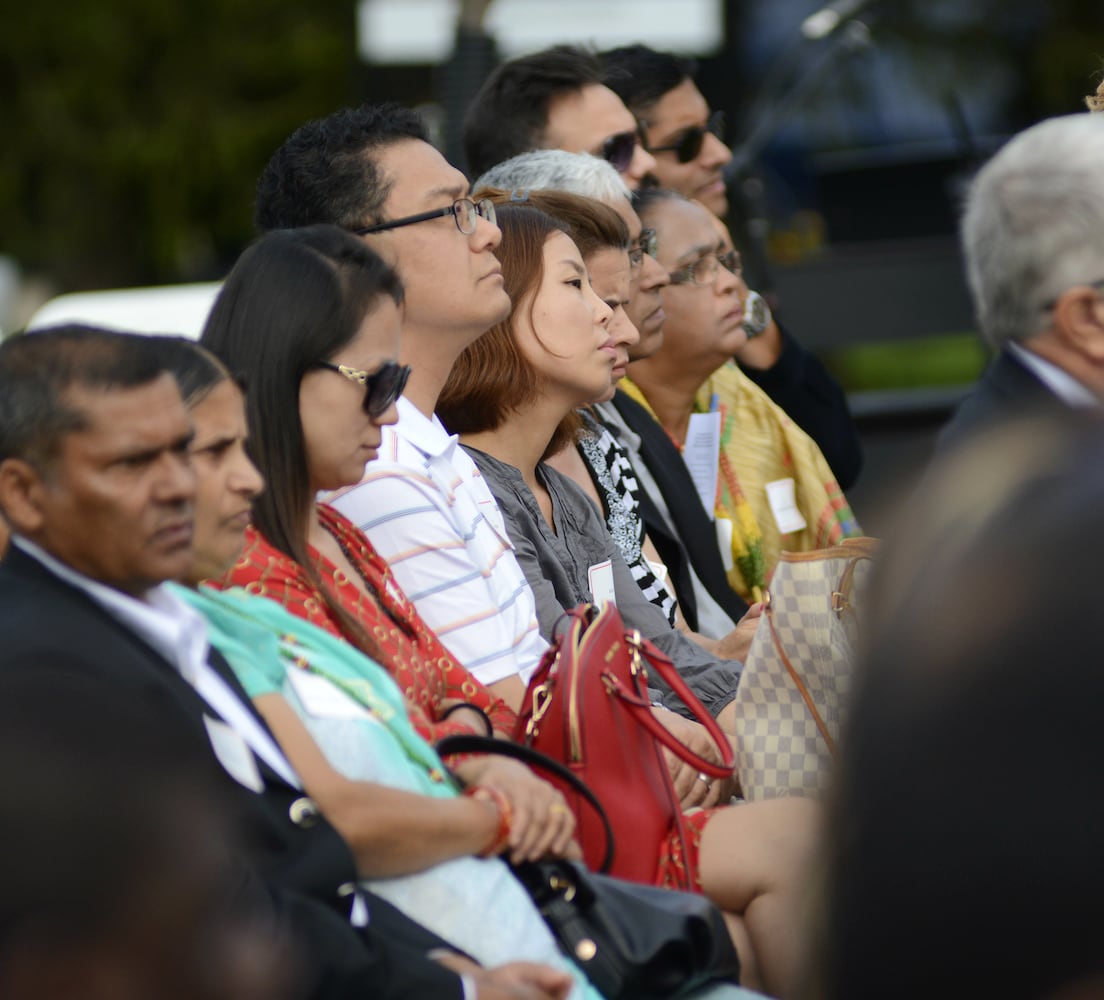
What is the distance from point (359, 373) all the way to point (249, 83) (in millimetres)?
16774

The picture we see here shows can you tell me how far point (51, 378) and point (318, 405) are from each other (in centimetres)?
66

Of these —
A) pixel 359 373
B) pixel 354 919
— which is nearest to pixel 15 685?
pixel 354 919

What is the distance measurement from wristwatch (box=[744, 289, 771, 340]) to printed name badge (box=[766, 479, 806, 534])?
51cm

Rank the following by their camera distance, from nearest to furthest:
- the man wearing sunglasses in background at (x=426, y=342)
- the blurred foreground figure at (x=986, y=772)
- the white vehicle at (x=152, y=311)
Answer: the blurred foreground figure at (x=986, y=772) → the man wearing sunglasses in background at (x=426, y=342) → the white vehicle at (x=152, y=311)

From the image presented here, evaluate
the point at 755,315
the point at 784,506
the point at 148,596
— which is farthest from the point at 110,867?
the point at 755,315

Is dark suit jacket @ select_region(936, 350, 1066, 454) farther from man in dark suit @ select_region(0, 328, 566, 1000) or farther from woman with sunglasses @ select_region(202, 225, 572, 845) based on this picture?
man in dark suit @ select_region(0, 328, 566, 1000)

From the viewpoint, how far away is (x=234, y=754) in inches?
80.9

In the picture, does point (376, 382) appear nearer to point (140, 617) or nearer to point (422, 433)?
point (422, 433)

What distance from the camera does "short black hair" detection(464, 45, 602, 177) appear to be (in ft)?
17.1

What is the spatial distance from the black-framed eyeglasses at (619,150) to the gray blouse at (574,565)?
165 cm

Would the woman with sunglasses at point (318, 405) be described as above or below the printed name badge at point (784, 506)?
above

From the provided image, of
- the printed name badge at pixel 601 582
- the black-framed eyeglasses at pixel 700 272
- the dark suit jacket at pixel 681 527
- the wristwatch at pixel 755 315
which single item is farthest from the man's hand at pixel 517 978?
the wristwatch at pixel 755 315

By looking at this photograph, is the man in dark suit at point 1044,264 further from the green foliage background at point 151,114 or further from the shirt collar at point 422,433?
the green foliage background at point 151,114

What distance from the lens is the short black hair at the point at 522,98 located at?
17.1 ft
